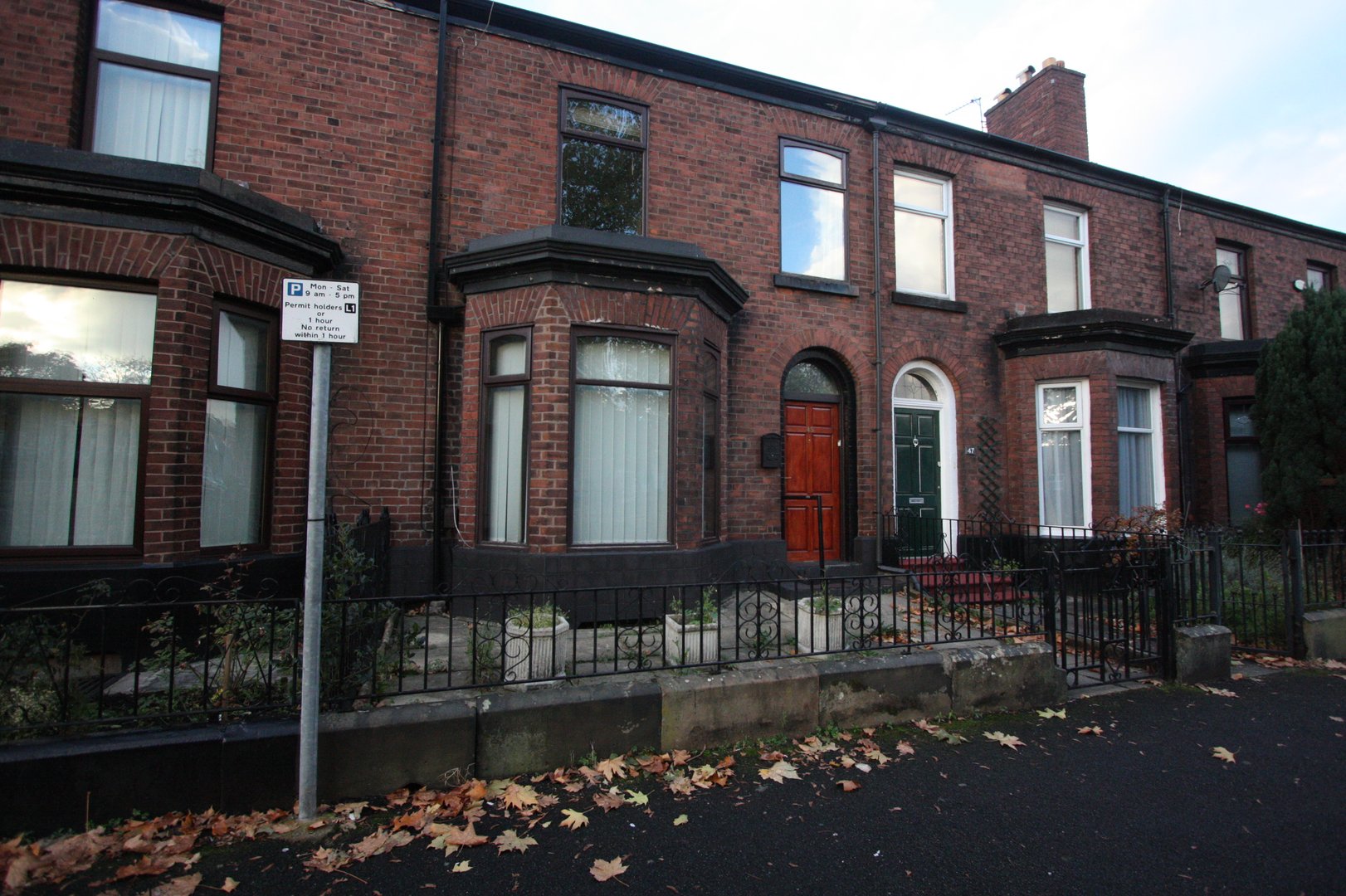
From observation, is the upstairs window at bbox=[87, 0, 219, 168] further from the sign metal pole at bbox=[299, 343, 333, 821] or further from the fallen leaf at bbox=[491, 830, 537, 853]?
the fallen leaf at bbox=[491, 830, 537, 853]

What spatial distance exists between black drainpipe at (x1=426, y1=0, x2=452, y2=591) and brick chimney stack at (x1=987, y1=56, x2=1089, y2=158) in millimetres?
9779

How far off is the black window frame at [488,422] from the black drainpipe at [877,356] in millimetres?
4910

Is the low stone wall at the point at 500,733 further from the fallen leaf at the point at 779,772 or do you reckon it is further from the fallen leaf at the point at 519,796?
the fallen leaf at the point at 779,772

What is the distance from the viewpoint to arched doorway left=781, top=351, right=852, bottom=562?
29.1 feet

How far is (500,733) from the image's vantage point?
141 inches

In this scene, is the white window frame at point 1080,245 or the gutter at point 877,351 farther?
the white window frame at point 1080,245

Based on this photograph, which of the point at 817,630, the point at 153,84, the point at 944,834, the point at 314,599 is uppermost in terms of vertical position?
the point at 153,84

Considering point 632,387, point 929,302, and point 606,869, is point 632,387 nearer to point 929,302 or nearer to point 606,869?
point 606,869

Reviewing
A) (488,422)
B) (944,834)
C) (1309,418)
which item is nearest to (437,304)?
(488,422)

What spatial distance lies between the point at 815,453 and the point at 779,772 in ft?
19.0

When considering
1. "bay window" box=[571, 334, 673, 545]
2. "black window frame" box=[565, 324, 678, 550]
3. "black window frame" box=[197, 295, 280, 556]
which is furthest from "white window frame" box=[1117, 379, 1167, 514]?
"black window frame" box=[197, 295, 280, 556]

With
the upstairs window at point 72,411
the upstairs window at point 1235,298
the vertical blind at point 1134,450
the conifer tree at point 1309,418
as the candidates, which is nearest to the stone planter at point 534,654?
the upstairs window at point 72,411

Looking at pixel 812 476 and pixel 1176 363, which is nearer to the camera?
pixel 812 476

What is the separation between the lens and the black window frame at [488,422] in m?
6.54
